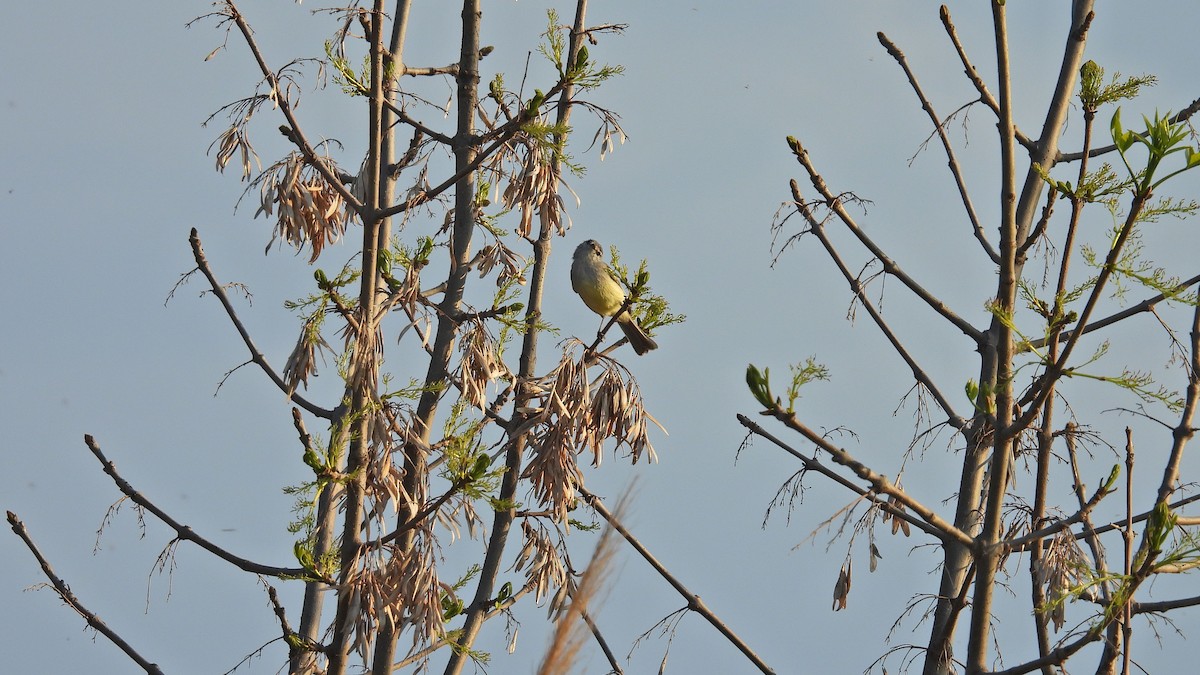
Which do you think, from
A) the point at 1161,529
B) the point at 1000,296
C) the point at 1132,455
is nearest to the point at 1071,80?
the point at 1000,296

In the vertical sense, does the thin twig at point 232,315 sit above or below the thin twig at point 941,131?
above

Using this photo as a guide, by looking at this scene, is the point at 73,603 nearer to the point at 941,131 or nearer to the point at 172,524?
the point at 172,524

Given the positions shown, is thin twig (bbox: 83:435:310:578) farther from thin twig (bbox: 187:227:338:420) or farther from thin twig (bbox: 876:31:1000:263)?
thin twig (bbox: 876:31:1000:263)

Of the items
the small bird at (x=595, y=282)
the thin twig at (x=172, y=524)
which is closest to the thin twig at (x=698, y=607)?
the thin twig at (x=172, y=524)

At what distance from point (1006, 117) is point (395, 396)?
2.49 m

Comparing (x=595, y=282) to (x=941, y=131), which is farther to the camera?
(x=595, y=282)

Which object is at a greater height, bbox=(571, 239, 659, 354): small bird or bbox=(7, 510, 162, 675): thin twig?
bbox=(571, 239, 659, 354): small bird

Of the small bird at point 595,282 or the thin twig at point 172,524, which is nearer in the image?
the thin twig at point 172,524

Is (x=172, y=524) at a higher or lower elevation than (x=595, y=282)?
lower

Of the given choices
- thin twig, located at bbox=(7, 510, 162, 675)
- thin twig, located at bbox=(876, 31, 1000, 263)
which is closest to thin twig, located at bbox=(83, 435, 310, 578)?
thin twig, located at bbox=(7, 510, 162, 675)

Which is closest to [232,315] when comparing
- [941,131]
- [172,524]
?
[172,524]

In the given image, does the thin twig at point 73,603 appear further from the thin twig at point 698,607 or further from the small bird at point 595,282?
the small bird at point 595,282

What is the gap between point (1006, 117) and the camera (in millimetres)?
4422

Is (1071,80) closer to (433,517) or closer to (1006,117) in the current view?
(1006,117)
